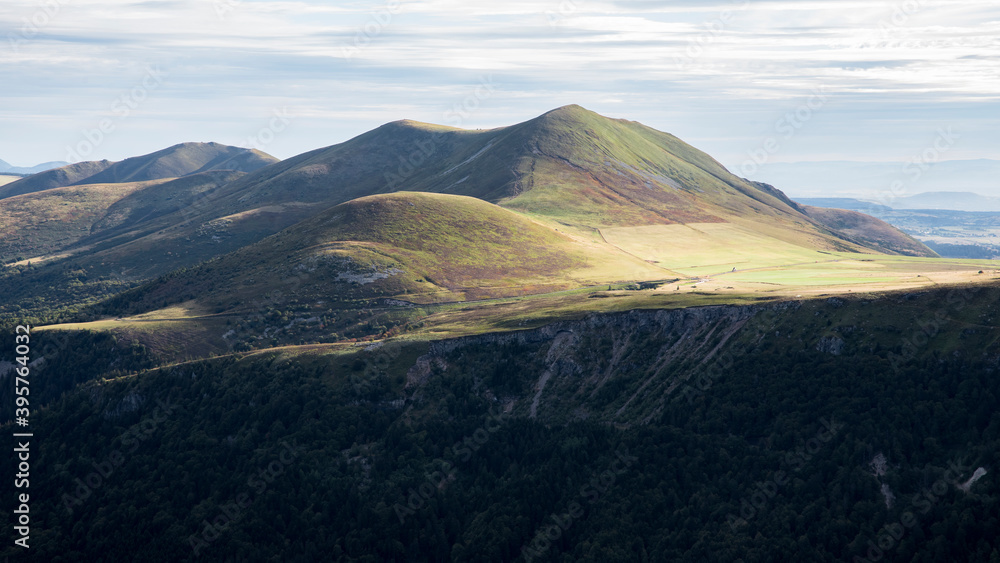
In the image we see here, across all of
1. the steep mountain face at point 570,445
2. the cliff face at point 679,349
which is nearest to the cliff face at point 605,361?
the cliff face at point 679,349

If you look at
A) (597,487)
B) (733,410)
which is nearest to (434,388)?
(597,487)

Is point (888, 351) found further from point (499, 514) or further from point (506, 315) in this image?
point (506, 315)

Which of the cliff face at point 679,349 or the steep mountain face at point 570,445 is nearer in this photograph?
the steep mountain face at point 570,445

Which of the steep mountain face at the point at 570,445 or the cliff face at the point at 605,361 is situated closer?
the steep mountain face at the point at 570,445

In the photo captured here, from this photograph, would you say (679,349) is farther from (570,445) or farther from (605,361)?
(570,445)

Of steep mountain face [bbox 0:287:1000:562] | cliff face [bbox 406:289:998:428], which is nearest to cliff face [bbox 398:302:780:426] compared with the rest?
cliff face [bbox 406:289:998:428]

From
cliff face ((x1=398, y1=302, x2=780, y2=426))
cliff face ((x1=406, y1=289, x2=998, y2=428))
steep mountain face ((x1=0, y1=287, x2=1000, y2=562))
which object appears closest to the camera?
steep mountain face ((x1=0, y1=287, x2=1000, y2=562))

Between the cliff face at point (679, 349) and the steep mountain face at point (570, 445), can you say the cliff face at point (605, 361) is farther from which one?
the steep mountain face at point (570, 445)

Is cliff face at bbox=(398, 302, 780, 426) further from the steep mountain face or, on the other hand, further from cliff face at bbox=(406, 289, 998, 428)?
the steep mountain face

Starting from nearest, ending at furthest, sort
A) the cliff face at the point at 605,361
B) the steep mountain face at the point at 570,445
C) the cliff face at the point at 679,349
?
the steep mountain face at the point at 570,445
the cliff face at the point at 679,349
the cliff face at the point at 605,361

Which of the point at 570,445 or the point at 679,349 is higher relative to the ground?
the point at 679,349

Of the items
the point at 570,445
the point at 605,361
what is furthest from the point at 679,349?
the point at 570,445

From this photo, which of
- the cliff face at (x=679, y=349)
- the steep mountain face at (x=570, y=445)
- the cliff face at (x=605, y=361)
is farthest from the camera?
the cliff face at (x=605, y=361)
